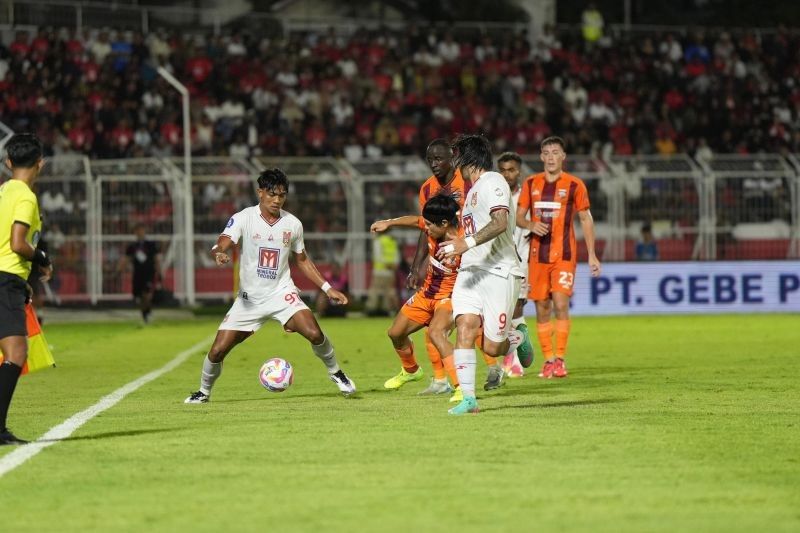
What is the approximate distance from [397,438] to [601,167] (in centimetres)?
2215

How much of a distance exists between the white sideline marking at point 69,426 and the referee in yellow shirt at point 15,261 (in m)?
0.26

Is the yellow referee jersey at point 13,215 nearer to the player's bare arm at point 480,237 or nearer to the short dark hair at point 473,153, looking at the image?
the player's bare arm at point 480,237

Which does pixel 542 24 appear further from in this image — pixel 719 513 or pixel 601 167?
pixel 719 513

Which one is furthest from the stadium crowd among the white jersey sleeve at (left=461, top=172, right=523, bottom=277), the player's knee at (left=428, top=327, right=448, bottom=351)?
the white jersey sleeve at (left=461, top=172, right=523, bottom=277)

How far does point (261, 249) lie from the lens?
12.3 metres

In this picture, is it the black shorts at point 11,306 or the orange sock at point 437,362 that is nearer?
the black shorts at point 11,306

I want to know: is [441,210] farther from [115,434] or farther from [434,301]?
[115,434]

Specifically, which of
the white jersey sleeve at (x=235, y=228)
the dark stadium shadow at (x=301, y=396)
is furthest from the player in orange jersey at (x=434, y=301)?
the white jersey sleeve at (x=235, y=228)

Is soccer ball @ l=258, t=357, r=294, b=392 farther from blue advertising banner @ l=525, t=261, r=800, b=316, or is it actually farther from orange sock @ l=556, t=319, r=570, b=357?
blue advertising banner @ l=525, t=261, r=800, b=316

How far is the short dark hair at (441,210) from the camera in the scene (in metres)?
11.4

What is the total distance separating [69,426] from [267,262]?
252 centimetres

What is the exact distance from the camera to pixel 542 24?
44375 mm

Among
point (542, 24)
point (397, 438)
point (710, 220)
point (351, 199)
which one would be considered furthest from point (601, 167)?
point (397, 438)

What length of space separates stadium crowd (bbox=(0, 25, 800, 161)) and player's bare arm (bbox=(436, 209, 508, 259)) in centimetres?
2536
